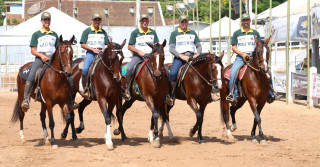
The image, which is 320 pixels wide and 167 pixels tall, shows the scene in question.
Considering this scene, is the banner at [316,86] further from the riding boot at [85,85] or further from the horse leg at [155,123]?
the riding boot at [85,85]

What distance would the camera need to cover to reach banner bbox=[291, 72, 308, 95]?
22.3m

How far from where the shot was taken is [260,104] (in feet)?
43.8

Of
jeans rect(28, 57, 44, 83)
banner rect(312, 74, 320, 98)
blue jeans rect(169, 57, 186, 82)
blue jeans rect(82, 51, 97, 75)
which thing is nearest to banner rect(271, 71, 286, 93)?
banner rect(312, 74, 320, 98)

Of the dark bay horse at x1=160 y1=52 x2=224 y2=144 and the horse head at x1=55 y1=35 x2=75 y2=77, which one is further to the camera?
the dark bay horse at x1=160 y1=52 x2=224 y2=144

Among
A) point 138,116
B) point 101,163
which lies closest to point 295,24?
point 138,116

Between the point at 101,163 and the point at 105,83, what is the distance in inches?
104

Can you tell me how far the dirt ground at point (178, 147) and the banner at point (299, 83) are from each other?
2.97m

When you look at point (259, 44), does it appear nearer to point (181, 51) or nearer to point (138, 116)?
point (181, 51)

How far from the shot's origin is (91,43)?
43.5 ft

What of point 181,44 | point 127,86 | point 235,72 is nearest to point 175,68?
point 181,44

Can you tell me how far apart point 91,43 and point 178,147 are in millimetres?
3164

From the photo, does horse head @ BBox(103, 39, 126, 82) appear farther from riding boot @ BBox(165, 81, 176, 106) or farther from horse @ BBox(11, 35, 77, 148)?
riding boot @ BBox(165, 81, 176, 106)

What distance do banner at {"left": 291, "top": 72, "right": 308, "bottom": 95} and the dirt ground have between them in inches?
117

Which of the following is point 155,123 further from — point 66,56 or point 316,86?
point 316,86
